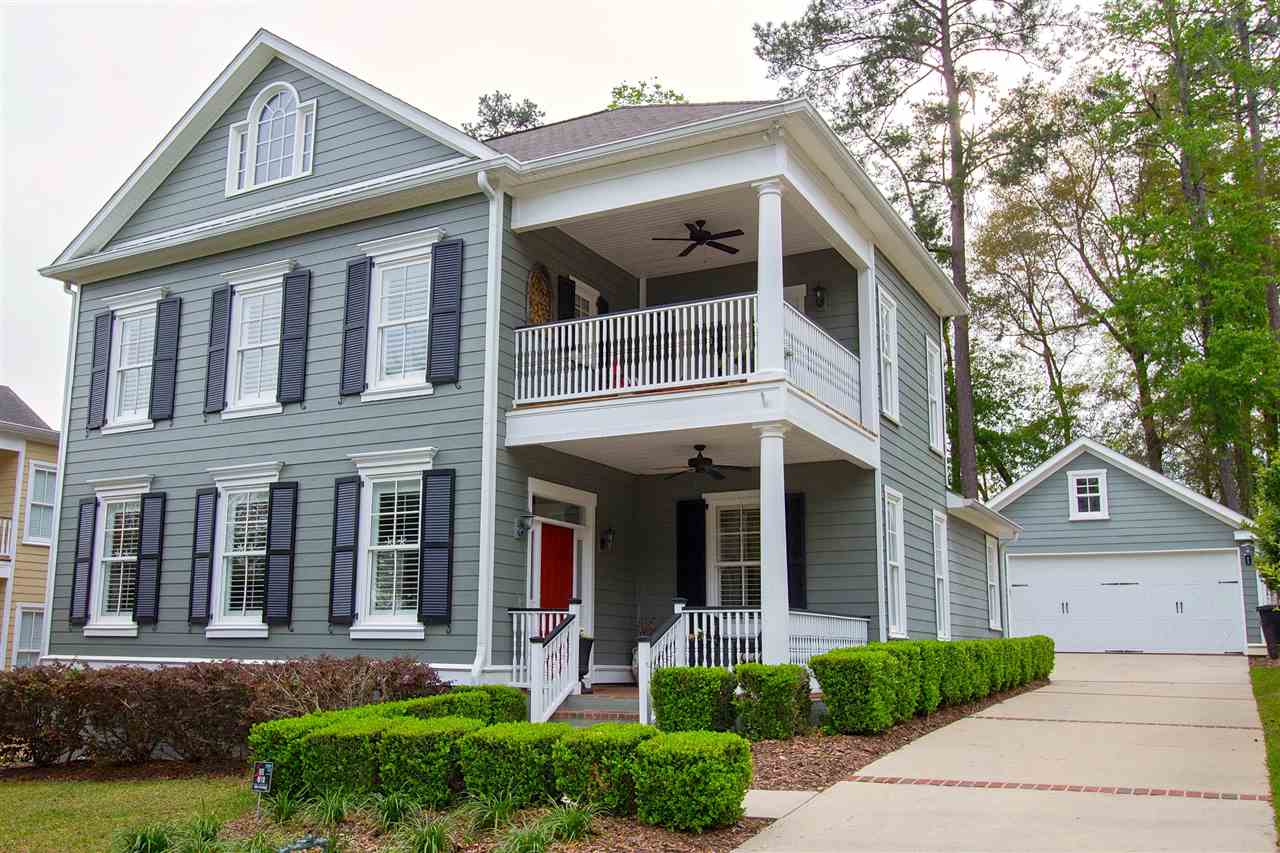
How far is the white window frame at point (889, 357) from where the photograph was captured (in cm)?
1505

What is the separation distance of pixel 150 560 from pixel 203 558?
1.12m

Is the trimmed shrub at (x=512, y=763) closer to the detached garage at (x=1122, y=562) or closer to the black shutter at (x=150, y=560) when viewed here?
the black shutter at (x=150, y=560)

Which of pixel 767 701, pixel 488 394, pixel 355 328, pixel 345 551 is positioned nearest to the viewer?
pixel 767 701

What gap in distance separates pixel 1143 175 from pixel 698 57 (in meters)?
13.2

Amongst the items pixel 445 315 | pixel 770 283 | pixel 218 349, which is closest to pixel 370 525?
pixel 445 315

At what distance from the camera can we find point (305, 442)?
13992mm

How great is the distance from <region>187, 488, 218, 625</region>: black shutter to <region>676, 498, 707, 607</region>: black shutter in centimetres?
611

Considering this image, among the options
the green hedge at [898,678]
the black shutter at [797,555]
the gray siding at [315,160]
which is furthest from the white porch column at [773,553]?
the gray siding at [315,160]

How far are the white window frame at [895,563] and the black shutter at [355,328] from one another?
686cm

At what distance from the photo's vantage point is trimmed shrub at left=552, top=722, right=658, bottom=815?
23.3 ft

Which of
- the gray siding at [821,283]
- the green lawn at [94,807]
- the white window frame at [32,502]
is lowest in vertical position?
the green lawn at [94,807]

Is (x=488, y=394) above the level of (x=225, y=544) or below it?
above

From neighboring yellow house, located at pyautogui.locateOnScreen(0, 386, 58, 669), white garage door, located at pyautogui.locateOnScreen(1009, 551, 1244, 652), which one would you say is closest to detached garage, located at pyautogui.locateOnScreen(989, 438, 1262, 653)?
white garage door, located at pyautogui.locateOnScreen(1009, 551, 1244, 652)

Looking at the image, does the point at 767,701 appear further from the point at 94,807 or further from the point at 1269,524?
the point at 1269,524
